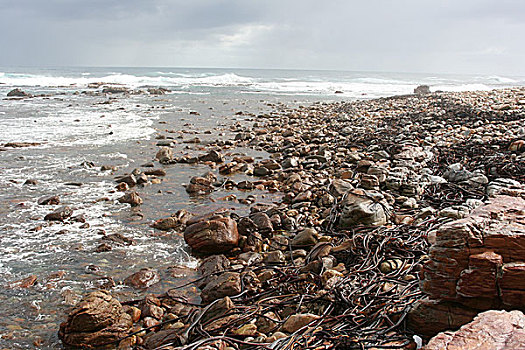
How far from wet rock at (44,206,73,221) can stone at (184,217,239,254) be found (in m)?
2.42

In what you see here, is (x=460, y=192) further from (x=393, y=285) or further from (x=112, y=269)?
(x=112, y=269)

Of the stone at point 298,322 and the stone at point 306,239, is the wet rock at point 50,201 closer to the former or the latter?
the stone at point 306,239

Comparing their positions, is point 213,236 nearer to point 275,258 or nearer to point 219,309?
point 275,258

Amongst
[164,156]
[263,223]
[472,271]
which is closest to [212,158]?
[164,156]

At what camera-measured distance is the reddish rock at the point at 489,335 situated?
67.5 inches

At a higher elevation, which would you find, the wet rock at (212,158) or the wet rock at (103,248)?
the wet rock at (212,158)

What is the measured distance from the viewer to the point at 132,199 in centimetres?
668

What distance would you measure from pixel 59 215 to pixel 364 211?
4.96 meters

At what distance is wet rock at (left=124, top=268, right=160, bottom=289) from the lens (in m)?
4.18

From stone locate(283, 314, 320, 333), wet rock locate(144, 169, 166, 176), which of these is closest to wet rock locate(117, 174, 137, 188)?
wet rock locate(144, 169, 166, 176)

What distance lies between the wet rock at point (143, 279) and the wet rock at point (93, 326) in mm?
772

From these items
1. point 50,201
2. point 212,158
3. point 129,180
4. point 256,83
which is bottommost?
point 50,201

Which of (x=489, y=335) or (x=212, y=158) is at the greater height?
(x=489, y=335)

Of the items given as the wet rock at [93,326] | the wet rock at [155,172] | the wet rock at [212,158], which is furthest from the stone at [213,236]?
the wet rock at [212,158]
